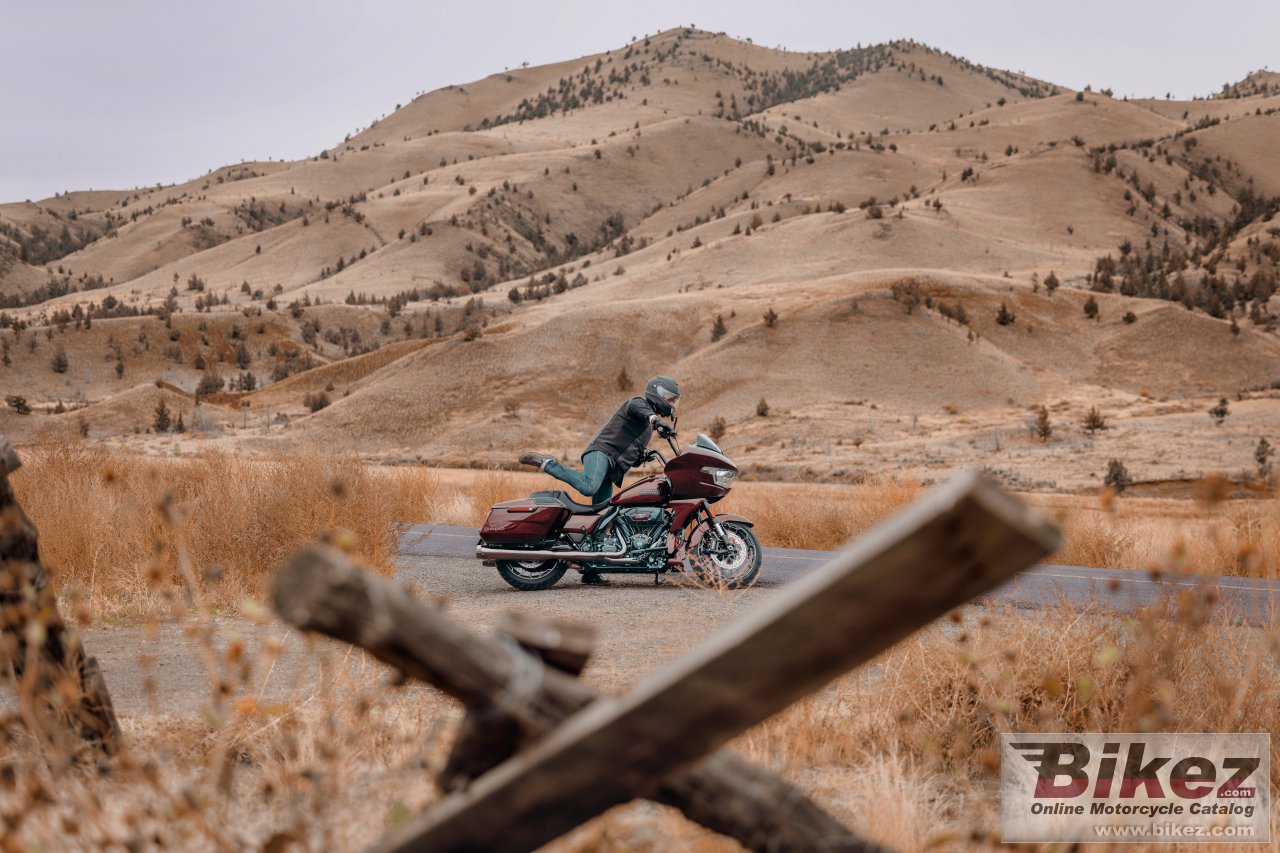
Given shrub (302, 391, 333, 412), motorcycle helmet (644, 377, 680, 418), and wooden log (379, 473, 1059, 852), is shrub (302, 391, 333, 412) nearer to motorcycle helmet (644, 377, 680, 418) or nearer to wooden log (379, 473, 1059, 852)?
motorcycle helmet (644, 377, 680, 418)

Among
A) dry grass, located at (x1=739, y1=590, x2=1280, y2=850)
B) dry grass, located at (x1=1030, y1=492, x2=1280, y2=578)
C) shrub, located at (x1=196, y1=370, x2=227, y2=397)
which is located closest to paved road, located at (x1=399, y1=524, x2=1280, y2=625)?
dry grass, located at (x1=1030, y1=492, x2=1280, y2=578)

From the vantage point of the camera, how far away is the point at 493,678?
6.73ft

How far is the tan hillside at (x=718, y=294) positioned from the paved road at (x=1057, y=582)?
11.7 m

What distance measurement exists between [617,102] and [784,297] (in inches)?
2908

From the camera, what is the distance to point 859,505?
16281 millimetres

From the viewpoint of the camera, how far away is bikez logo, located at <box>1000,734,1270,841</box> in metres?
3.88

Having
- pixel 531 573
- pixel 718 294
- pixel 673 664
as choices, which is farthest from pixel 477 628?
pixel 718 294

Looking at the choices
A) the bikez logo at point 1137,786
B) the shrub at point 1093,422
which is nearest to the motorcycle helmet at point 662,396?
the bikez logo at point 1137,786

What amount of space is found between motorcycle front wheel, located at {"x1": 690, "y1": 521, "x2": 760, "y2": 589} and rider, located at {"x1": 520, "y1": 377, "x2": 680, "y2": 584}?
42.5 inches

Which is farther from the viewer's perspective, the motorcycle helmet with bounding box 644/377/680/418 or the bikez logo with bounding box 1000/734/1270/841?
the motorcycle helmet with bounding box 644/377/680/418

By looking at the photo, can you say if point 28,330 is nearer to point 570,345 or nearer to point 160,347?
point 160,347

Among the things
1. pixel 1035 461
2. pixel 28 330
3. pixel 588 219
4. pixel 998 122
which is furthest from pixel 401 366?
pixel 998 122

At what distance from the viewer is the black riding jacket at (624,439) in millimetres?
10344

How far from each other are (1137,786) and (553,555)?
683 centimetres
